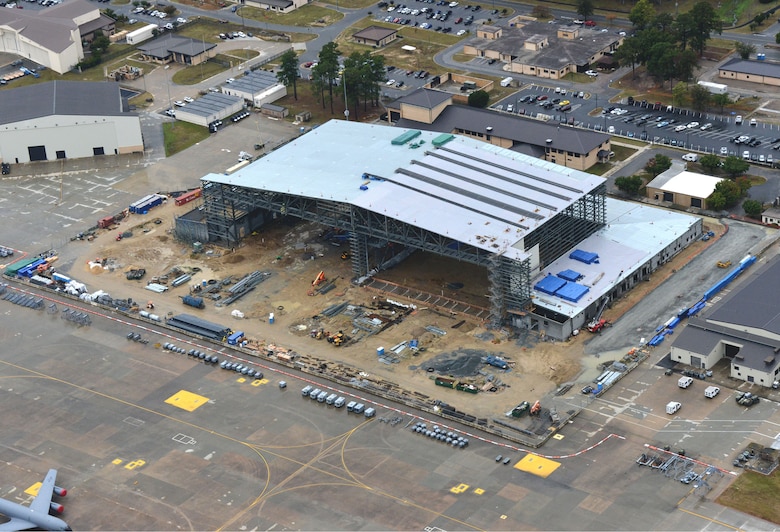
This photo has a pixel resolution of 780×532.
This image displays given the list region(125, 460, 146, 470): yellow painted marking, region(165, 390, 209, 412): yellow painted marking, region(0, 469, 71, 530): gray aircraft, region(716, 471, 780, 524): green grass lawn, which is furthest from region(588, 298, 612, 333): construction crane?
region(0, 469, 71, 530): gray aircraft

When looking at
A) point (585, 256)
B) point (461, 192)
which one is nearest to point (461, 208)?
point (461, 192)

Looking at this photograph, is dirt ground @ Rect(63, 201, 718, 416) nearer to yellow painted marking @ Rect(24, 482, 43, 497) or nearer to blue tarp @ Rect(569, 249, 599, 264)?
blue tarp @ Rect(569, 249, 599, 264)

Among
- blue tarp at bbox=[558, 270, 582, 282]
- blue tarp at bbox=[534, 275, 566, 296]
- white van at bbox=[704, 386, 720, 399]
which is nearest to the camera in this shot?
white van at bbox=[704, 386, 720, 399]

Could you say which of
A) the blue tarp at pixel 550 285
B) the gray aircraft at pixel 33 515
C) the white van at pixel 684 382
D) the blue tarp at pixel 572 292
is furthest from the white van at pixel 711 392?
the gray aircraft at pixel 33 515

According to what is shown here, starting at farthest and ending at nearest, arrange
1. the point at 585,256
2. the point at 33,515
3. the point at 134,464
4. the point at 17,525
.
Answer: the point at 585,256, the point at 134,464, the point at 33,515, the point at 17,525

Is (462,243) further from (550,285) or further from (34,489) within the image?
(34,489)

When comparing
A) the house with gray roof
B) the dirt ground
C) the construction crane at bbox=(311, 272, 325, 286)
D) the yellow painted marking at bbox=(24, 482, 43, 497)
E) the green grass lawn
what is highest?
the house with gray roof

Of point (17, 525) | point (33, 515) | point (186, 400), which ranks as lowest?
point (186, 400)
